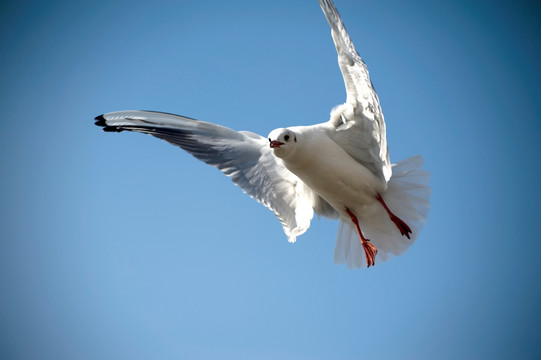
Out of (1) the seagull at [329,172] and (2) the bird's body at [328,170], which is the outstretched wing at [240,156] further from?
(2) the bird's body at [328,170]

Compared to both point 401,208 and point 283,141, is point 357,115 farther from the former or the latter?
point 401,208

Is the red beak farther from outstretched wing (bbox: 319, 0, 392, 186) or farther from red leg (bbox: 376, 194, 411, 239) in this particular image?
red leg (bbox: 376, 194, 411, 239)

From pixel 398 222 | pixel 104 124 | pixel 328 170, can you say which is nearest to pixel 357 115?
pixel 328 170

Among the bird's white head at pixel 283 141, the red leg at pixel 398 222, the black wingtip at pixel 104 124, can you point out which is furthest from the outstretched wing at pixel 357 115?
the black wingtip at pixel 104 124

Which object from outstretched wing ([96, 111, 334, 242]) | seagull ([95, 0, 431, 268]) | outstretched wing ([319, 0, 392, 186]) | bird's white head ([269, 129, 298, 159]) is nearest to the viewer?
outstretched wing ([319, 0, 392, 186])

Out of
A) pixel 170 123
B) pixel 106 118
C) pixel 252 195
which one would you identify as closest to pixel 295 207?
pixel 252 195

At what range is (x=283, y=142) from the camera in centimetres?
442

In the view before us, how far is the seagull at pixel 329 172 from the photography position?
4512 millimetres

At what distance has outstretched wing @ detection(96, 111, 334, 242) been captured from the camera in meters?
5.06

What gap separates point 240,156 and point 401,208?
1.24 m

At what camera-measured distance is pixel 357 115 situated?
14.3ft

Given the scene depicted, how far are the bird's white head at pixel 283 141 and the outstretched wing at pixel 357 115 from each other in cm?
32

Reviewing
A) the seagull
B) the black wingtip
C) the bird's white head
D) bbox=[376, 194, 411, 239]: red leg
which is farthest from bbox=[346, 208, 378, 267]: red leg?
the black wingtip

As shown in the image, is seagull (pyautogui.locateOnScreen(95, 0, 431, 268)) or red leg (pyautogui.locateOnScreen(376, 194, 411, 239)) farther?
red leg (pyautogui.locateOnScreen(376, 194, 411, 239))
